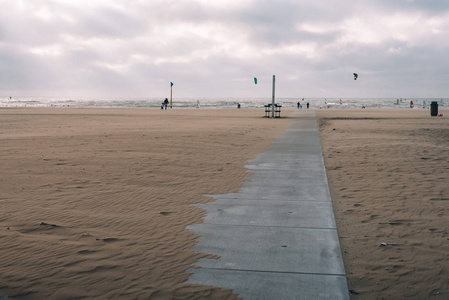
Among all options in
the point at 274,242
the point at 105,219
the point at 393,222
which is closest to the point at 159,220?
the point at 105,219

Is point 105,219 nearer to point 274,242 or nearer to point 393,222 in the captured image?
point 274,242

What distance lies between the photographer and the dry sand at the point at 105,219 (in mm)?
4059

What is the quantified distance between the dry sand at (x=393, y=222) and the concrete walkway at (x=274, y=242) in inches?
10.2

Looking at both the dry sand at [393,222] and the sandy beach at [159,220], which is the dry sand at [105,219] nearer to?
the sandy beach at [159,220]

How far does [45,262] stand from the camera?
15.1ft

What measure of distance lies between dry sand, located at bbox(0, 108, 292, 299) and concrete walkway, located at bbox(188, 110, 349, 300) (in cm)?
25

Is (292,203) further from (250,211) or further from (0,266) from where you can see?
(0,266)

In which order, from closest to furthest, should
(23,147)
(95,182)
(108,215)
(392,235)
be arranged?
(392,235)
(108,215)
(95,182)
(23,147)

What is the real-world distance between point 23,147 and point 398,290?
535 inches

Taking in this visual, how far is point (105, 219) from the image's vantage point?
6.21m

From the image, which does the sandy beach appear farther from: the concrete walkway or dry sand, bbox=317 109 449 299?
the concrete walkway

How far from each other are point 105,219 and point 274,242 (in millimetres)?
2633

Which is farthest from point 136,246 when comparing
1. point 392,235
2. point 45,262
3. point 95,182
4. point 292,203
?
point 95,182

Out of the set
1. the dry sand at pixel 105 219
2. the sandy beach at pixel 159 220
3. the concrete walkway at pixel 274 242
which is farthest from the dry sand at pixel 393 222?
the dry sand at pixel 105 219
